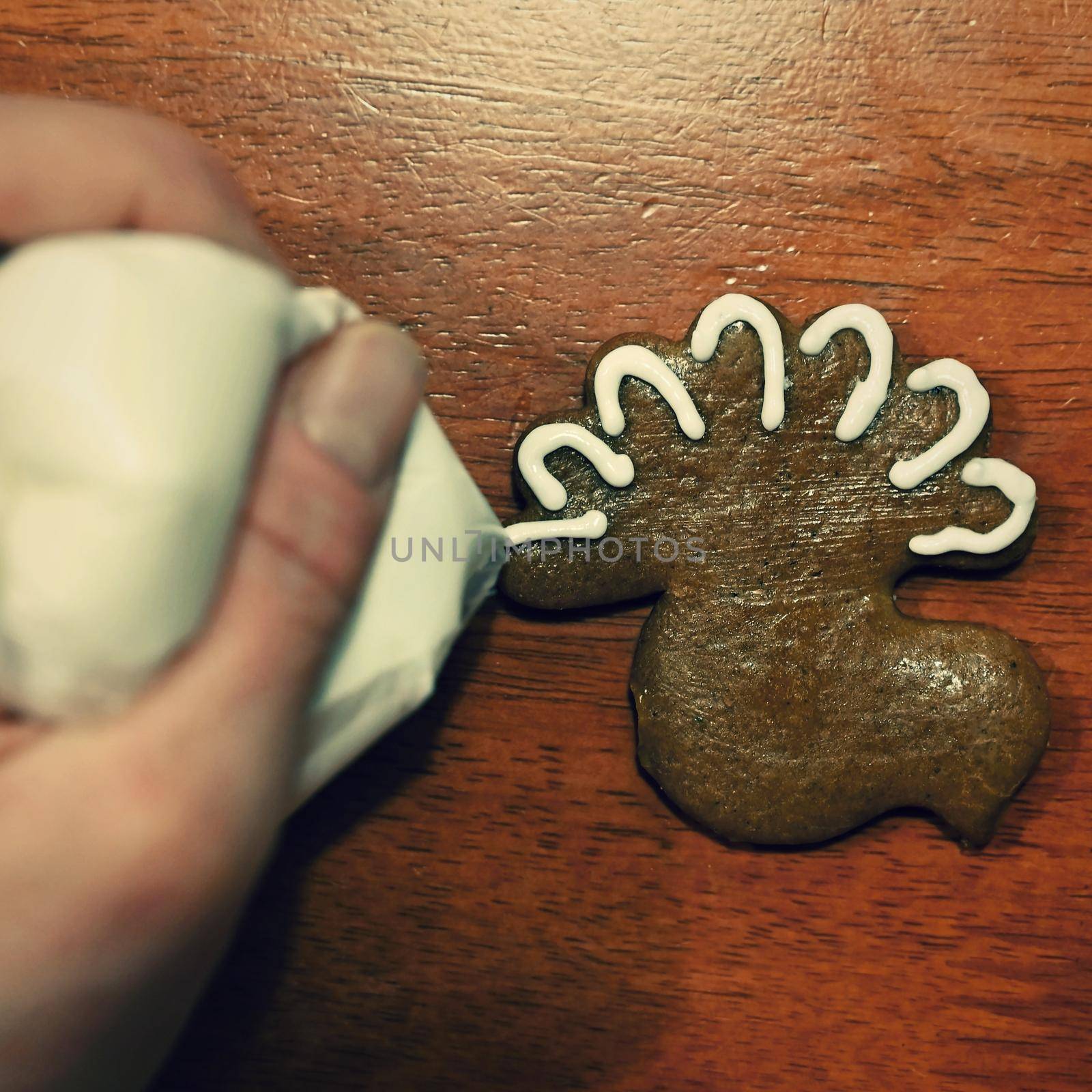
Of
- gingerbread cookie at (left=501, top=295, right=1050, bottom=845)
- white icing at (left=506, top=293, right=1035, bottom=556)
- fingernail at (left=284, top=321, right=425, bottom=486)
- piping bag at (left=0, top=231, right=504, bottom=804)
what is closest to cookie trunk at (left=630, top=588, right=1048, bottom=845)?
gingerbread cookie at (left=501, top=295, right=1050, bottom=845)

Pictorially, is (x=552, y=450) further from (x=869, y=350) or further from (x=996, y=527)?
(x=996, y=527)

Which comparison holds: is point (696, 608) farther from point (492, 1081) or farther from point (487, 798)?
point (492, 1081)

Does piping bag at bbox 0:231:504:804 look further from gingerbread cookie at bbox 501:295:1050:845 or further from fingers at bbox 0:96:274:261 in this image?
gingerbread cookie at bbox 501:295:1050:845

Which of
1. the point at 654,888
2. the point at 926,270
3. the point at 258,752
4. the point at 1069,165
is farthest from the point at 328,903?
the point at 1069,165

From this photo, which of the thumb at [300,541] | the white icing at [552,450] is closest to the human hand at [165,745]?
the thumb at [300,541]

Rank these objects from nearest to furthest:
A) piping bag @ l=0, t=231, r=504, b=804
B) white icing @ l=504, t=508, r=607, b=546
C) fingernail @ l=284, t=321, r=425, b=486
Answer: piping bag @ l=0, t=231, r=504, b=804
fingernail @ l=284, t=321, r=425, b=486
white icing @ l=504, t=508, r=607, b=546
